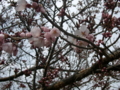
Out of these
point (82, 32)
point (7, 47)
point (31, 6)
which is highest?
point (31, 6)

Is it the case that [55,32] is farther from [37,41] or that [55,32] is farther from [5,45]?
[5,45]

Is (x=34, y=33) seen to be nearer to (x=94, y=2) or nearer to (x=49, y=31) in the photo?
(x=49, y=31)

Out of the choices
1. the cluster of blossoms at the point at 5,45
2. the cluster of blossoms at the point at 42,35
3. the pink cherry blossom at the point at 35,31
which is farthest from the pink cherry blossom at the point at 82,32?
the cluster of blossoms at the point at 5,45

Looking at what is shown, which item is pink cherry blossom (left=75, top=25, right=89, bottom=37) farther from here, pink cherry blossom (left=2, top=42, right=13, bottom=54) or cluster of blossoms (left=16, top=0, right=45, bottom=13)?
pink cherry blossom (left=2, top=42, right=13, bottom=54)

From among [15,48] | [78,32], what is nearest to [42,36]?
[15,48]

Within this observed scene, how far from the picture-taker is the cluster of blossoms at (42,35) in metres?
1.16

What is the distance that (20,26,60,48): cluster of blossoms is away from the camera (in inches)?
45.8

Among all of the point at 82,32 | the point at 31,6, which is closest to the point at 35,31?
the point at 31,6

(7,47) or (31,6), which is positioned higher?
(31,6)

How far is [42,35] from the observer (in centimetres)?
122

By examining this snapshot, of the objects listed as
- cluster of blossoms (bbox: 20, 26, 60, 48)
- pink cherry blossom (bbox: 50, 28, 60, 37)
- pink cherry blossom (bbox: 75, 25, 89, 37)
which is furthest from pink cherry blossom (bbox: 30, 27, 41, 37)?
pink cherry blossom (bbox: 75, 25, 89, 37)

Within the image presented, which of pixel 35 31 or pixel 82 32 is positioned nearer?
pixel 35 31

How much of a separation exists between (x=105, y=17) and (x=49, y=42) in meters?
1.24

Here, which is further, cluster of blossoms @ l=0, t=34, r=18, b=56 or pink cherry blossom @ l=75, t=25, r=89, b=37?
pink cherry blossom @ l=75, t=25, r=89, b=37
